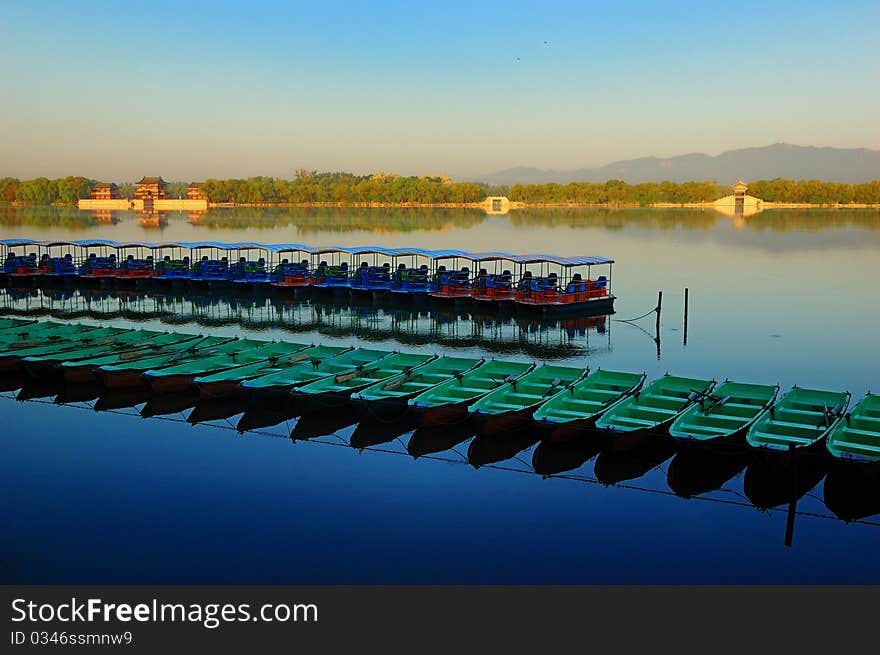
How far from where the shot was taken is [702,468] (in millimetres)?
18406

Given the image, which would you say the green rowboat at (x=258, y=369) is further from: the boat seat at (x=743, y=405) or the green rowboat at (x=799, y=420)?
the green rowboat at (x=799, y=420)

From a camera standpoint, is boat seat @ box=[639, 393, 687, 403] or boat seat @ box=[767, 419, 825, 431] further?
boat seat @ box=[639, 393, 687, 403]

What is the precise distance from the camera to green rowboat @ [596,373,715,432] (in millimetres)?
18641

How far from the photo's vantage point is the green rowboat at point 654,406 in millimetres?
18641

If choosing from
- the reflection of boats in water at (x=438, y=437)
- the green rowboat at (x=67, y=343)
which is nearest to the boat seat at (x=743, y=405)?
the reflection of boats in water at (x=438, y=437)

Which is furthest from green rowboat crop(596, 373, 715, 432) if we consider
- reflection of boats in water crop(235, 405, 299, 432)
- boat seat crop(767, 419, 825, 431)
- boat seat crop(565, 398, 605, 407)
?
reflection of boats in water crop(235, 405, 299, 432)

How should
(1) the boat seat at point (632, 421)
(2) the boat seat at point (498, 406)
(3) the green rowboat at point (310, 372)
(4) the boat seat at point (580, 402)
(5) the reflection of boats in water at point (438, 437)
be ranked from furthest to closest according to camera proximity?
1. (3) the green rowboat at point (310, 372)
2. (4) the boat seat at point (580, 402)
3. (2) the boat seat at point (498, 406)
4. (5) the reflection of boats in water at point (438, 437)
5. (1) the boat seat at point (632, 421)

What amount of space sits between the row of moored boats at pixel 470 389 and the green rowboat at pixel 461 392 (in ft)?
0.10

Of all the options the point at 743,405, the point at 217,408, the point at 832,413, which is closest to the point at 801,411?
the point at 832,413

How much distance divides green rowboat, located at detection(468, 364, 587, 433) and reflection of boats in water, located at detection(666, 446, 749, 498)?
3.55 metres

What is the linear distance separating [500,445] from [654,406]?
393 centimetres

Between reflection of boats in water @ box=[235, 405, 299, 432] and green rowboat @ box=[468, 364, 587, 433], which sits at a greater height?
green rowboat @ box=[468, 364, 587, 433]

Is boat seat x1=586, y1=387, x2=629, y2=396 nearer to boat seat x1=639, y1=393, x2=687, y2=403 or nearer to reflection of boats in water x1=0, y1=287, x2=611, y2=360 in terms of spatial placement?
boat seat x1=639, y1=393, x2=687, y2=403

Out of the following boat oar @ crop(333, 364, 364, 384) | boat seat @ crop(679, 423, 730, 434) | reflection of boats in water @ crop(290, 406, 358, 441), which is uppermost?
boat oar @ crop(333, 364, 364, 384)
